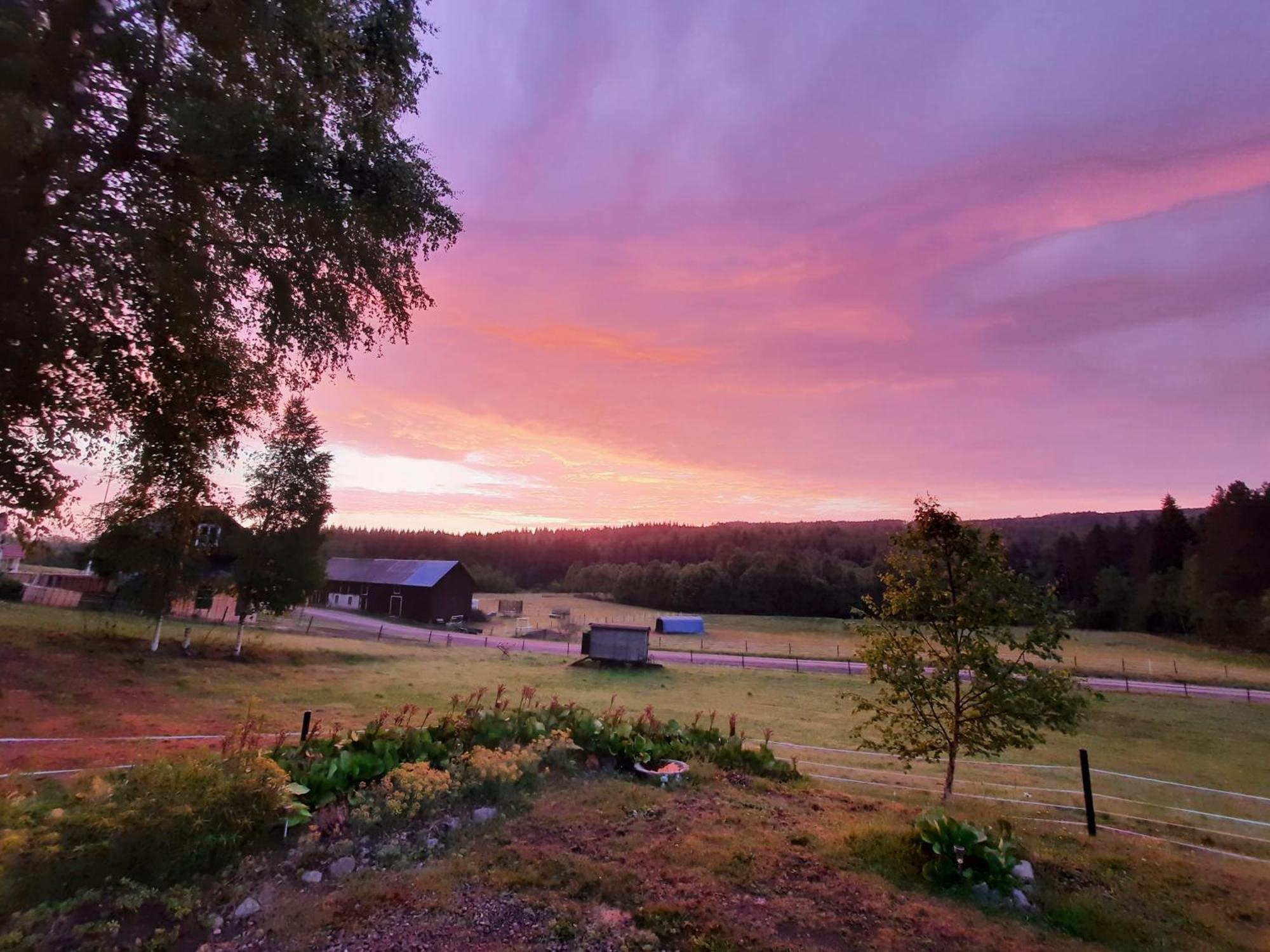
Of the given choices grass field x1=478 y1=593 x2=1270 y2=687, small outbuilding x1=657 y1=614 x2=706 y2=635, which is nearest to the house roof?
grass field x1=478 y1=593 x2=1270 y2=687

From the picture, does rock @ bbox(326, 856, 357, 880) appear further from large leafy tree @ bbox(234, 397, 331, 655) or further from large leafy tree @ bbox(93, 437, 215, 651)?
large leafy tree @ bbox(234, 397, 331, 655)

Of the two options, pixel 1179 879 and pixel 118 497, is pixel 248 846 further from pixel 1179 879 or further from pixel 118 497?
pixel 1179 879

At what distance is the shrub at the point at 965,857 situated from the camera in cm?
514

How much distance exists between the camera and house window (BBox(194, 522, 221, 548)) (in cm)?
2006

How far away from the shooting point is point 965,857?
5309 mm

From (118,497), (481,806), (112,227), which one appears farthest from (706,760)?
(118,497)

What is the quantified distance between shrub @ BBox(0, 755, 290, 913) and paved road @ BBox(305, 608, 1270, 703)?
1117 inches

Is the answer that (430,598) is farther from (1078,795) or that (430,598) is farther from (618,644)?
(1078,795)

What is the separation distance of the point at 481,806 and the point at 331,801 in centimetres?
143

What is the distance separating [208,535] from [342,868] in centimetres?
2203

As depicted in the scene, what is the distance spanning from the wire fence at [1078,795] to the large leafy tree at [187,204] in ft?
29.4

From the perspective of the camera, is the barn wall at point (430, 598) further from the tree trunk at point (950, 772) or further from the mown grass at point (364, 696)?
the tree trunk at point (950, 772)

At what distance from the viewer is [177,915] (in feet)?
12.5

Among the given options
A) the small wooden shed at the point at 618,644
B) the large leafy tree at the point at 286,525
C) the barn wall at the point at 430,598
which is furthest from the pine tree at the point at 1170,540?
the large leafy tree at the point at 286,525
